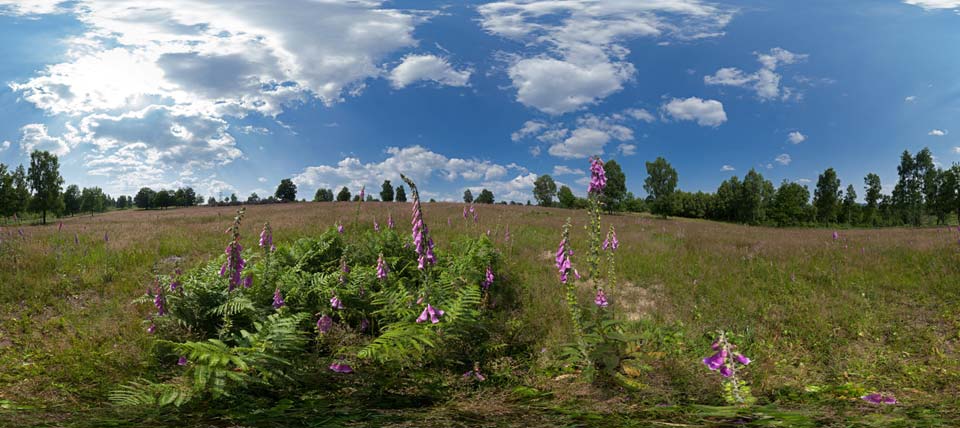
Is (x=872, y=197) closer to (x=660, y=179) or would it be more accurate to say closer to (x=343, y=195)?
(x=660, y=179)

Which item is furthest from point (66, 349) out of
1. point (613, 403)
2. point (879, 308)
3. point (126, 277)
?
point (879, 308)

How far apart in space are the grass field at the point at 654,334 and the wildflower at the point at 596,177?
6.42 feet

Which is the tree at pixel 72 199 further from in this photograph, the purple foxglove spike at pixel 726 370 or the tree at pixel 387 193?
the purple foxglove spike at pixel 726 370

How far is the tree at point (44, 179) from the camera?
4872 centimetres

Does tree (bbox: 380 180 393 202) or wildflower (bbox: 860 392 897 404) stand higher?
tree (bbox: 380 180 393 202)

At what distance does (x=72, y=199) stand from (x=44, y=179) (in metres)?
31.2

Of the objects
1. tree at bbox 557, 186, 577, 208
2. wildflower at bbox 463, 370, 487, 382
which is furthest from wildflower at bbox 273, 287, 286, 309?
tree at bbox 557, 186, 577, 208

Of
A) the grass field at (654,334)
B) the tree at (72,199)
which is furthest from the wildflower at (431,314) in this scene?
the tree at (72,199)

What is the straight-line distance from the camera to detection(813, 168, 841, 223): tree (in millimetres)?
59031

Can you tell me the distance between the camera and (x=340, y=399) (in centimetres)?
351

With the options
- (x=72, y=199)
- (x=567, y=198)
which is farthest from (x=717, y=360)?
(x=72, y=199)

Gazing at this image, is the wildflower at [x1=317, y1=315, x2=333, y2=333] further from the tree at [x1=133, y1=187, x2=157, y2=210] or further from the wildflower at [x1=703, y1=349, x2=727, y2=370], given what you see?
the tree at [x1=133, y1=187, x2=157, y2=210]

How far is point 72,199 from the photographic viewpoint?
73.2 meters

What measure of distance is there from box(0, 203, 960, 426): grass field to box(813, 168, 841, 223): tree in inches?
2361
